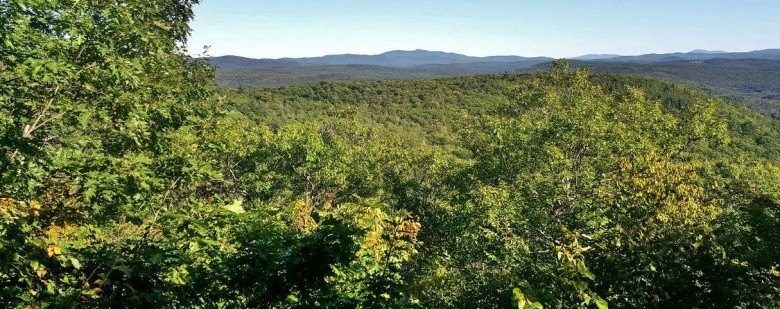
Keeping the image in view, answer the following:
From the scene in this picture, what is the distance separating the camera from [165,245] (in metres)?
6.75

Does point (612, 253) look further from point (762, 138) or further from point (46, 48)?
point (762, 138)

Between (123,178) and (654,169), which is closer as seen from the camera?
(123,178)

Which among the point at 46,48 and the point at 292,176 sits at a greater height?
the point at 46,48

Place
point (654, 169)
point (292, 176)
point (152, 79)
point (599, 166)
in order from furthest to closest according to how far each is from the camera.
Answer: point (292, 176)
point (599, 166)
point (654, 169)
point (152, 79)

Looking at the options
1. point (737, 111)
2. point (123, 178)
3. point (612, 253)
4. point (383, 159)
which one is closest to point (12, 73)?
point (123, 178)

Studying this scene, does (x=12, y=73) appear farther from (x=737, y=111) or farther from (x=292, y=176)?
(x=737, y=111)

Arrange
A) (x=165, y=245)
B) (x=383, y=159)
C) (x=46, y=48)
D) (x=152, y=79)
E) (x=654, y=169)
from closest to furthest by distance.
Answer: (x=165, y=245)
(x=46, y=48)
(x=152, y=79)
(x=654, y=169)
(x=383, y=159)

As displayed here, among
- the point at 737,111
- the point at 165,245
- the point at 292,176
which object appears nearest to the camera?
the point at 165,245

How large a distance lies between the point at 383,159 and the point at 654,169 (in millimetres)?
25790

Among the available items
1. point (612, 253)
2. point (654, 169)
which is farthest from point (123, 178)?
point (654, 169)

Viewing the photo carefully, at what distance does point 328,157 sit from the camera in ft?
97.3

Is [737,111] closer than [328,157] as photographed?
No

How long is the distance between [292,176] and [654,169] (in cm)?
2010

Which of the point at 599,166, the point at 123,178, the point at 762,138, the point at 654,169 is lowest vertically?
the point at 762,138
